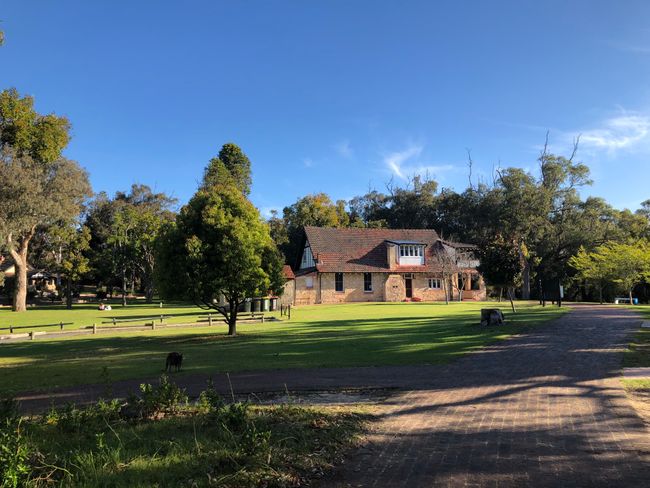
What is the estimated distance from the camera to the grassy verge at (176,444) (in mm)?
4320

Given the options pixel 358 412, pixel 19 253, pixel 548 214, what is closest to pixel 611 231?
pixel 548 214

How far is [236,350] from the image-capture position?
49.2 feet

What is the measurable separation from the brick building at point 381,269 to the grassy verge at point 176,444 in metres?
38.6

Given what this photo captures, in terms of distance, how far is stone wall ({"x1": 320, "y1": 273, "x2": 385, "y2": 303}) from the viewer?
46.1 metres

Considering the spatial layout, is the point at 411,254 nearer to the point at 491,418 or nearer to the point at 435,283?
the point at 435,283

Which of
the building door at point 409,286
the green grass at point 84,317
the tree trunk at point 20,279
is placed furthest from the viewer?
the building door at point 409,286

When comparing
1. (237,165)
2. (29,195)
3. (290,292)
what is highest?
(237,165)

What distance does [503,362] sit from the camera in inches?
431

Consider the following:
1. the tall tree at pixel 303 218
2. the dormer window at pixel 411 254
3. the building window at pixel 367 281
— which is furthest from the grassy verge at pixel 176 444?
the tall tree at pixel 303 218

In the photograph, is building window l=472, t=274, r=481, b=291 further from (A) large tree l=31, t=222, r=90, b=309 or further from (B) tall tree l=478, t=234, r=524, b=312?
(A) large tree l=31, t=222, r=90, b=309

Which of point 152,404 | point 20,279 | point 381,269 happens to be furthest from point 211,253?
point 20,279

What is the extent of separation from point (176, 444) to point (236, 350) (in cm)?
986

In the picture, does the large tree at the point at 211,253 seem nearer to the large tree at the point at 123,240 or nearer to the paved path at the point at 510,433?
the paved path at the point at 510,433

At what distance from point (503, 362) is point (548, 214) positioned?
4991cm
